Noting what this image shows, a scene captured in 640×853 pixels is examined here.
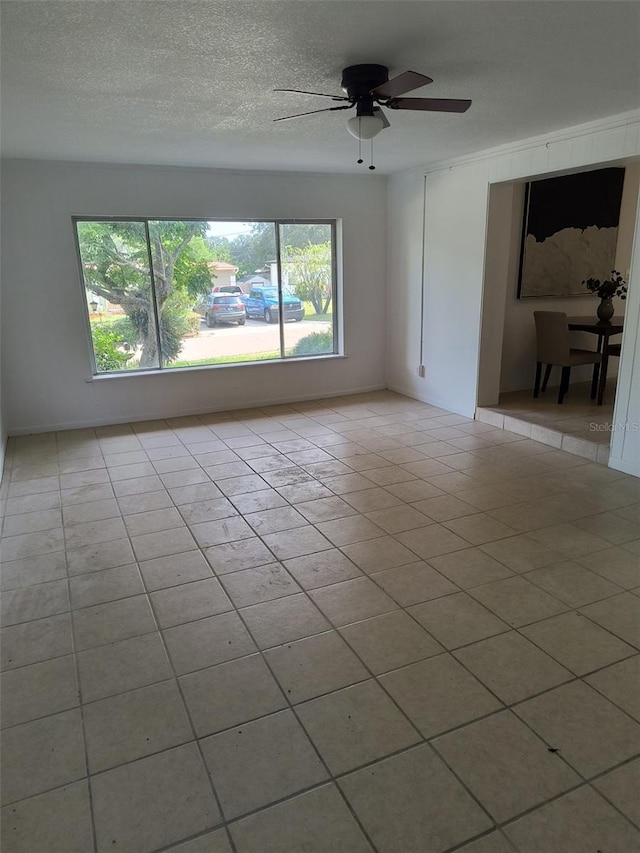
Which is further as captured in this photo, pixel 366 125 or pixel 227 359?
pixel 227 359

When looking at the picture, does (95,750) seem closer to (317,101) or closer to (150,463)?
(150,463)

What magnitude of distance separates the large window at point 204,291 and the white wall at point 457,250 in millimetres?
809

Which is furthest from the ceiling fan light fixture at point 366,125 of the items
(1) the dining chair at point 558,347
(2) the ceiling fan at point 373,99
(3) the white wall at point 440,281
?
(1) the dining chair at point 558,347

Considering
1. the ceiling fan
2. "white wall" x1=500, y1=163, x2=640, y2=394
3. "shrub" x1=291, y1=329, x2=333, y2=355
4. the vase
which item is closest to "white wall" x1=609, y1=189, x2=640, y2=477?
the ceiling fan

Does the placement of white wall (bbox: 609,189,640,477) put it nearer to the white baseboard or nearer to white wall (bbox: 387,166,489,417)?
white wall (bbox: 387,166,489,417)

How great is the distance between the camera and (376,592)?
8.46 feet

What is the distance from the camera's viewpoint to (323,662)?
2.14m

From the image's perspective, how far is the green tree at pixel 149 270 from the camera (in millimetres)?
5113

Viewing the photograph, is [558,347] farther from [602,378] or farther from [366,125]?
[366,125]

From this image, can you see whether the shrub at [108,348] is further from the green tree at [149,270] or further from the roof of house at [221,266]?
the roof of house at [221,266]

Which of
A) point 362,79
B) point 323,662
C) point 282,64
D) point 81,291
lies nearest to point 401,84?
point 362,79

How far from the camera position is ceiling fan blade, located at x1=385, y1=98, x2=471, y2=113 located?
2.66 m

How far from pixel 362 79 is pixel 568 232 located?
398 cm

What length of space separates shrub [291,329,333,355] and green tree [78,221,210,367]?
3.95 feet
